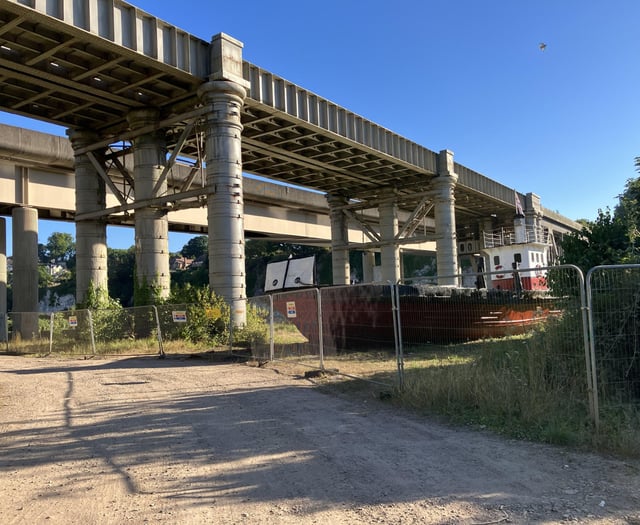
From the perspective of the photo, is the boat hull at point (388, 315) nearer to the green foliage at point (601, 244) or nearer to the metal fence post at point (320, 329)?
the metal fence post at point (320, 329)

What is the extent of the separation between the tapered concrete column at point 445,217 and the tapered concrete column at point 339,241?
22.9 feet

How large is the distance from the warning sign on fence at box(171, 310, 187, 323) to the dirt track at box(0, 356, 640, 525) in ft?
27.9

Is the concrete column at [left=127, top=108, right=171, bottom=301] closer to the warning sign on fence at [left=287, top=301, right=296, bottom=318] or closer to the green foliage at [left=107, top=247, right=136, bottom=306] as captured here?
the warning sign on fence at [left=287, top=301, right=296, bottom=318]

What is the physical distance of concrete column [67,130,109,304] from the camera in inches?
896

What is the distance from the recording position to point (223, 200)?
18.6 meters

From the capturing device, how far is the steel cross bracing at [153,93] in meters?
15.4

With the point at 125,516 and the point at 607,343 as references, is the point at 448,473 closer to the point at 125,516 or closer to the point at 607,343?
the point at 125,516

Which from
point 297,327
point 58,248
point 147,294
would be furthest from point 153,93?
point 58,248

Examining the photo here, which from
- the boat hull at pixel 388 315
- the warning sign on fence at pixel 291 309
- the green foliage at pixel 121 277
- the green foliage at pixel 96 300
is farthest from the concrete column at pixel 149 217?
the green foliage at pixel 121 277

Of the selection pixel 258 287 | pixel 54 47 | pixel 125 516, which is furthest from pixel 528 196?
pixel 258 287

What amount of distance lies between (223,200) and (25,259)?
16266 mm

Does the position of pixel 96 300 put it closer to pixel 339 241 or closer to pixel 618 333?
pixel 618 333

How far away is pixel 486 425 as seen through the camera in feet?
23.0

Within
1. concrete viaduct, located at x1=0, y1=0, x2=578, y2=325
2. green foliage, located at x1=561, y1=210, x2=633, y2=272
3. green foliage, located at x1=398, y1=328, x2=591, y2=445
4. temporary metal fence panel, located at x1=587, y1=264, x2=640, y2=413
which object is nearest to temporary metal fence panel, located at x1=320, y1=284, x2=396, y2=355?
green foliage, located at x1=398, y1=328, x2=591, y2=445
